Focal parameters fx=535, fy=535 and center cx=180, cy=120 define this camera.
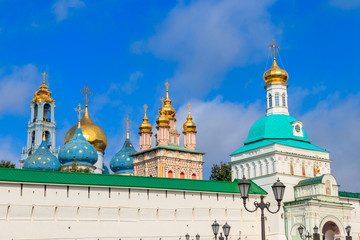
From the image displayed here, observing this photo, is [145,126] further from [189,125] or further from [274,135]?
[274,135]

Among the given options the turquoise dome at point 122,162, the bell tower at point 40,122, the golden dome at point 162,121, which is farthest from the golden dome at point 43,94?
the golden dome at point 162,121

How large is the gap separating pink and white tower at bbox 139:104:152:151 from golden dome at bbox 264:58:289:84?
13.0 meters

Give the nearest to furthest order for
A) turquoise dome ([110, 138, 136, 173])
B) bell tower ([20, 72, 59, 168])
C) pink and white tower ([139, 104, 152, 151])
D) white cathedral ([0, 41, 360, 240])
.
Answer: white cathedral ([0, 41, 360, 240])
pink and white tower ([139, 104, 152, 151])
turquoise dome ([110, 138, 136, 173])
bell tower ([20, 72, 59, 168])

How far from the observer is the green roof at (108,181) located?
2389cm

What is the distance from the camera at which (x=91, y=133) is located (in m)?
49.0

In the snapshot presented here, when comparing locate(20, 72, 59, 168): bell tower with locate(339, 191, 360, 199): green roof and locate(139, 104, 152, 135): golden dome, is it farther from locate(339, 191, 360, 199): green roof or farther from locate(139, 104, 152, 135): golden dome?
locate(339, 191, 360, 199): green roof

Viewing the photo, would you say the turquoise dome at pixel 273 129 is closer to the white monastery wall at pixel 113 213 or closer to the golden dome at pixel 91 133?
the white monastery wall at pixel 113 213

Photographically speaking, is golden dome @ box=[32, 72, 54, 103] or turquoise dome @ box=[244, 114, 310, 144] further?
golden dome @ box=[32, 72, 54, 103]

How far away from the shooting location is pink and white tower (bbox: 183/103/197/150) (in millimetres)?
45281

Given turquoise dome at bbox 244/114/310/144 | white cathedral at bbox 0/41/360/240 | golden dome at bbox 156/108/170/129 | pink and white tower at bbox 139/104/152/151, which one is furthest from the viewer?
pink and white tower at bbox 139/104/152/151

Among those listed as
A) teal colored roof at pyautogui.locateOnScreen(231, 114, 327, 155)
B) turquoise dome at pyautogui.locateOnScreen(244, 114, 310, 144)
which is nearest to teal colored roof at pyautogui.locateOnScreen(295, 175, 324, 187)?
teal colored roof at pyautogui.locateOnScreen(231, 114, 327, 155)

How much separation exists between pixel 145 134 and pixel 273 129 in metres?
14.9

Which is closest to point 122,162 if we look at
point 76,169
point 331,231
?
point 76,169

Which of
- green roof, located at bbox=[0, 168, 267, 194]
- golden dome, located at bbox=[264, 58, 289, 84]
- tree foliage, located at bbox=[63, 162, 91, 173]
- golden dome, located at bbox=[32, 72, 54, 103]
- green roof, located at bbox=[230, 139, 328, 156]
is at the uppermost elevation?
golden dome, located at bbox=[32, 72, 54, 103]
